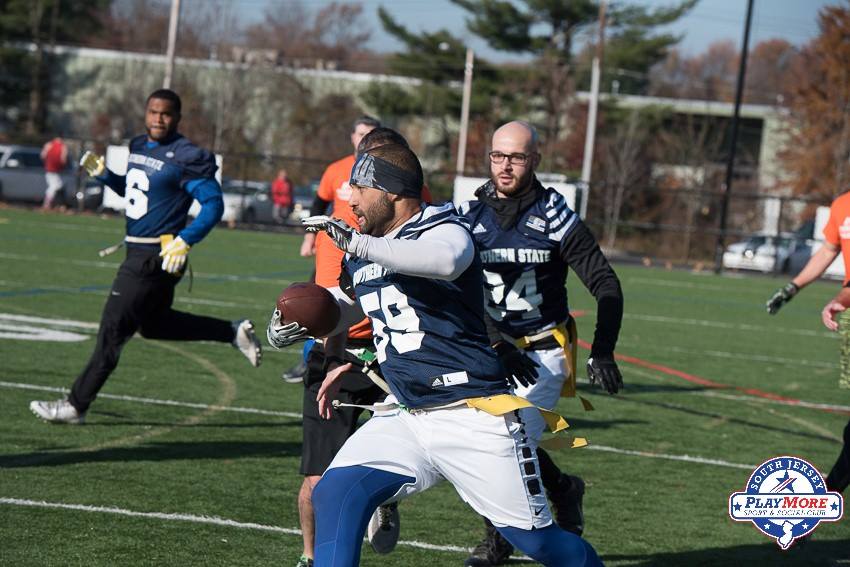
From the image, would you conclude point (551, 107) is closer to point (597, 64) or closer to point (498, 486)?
point (597, 64)

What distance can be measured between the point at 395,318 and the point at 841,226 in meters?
3.64

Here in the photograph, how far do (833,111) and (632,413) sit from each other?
36.0 metres

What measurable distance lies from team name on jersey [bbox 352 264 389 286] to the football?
0.23 m

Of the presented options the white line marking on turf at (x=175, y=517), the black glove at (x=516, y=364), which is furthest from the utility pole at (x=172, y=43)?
the black glove at (x=516, y=364)

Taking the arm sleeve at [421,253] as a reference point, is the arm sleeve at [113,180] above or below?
below

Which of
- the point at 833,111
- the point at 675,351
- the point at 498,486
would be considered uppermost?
the point at 833,111

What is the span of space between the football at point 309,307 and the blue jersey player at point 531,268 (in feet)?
3.61

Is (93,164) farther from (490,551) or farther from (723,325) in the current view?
(723,325)

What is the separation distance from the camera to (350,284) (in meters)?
4.67

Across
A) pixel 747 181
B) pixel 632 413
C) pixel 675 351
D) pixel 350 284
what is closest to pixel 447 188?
pixel 747 181

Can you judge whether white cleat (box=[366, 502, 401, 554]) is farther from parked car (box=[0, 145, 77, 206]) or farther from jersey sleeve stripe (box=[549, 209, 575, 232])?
parked car (box=[0, 145, 77, 206])

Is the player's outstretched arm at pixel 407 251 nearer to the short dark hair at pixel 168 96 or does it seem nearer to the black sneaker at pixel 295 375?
the short dark hair at pixel 168 96

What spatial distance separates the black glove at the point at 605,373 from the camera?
5004 mm

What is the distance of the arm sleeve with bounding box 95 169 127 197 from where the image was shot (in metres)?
8.14
